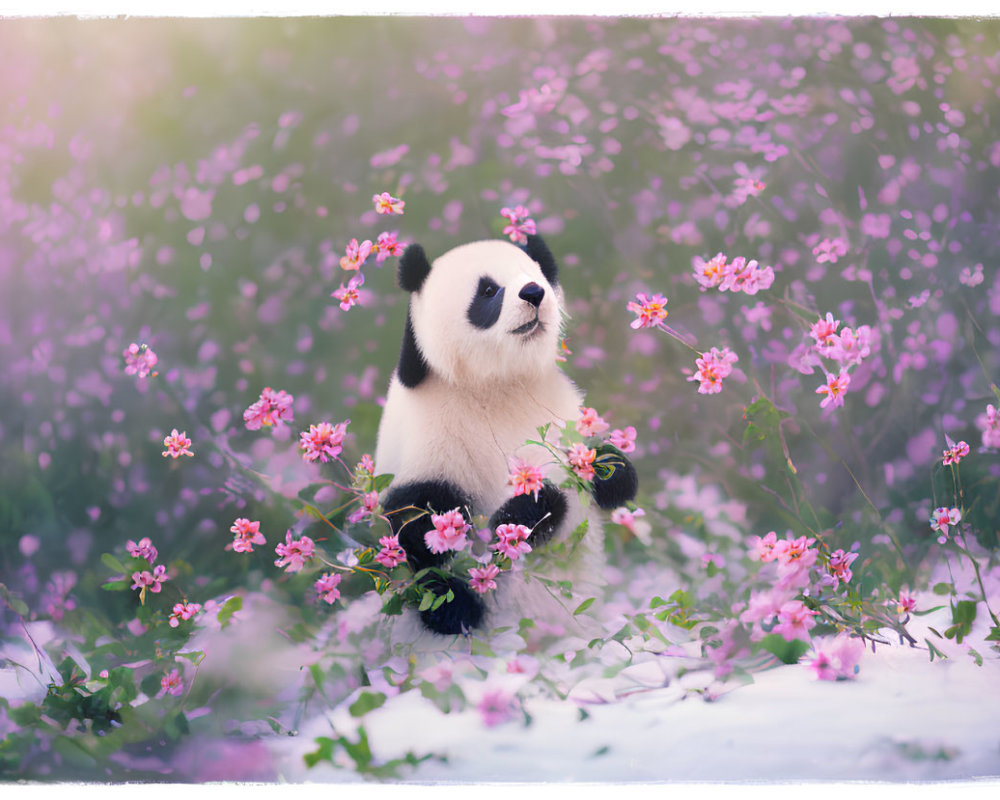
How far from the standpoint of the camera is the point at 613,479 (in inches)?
70.6

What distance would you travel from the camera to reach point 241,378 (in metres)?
1.84

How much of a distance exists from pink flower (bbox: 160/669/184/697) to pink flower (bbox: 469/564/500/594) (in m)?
0.70

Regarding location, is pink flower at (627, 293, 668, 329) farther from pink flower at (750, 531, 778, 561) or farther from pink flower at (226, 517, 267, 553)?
pink flower at (226, 517, 267, 553)

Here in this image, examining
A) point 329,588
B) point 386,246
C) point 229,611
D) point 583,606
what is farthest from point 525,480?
point 229,611

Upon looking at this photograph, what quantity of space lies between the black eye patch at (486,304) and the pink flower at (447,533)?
1.40ft

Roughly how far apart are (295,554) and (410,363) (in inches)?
20.2

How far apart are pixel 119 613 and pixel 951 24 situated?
8.01 feet

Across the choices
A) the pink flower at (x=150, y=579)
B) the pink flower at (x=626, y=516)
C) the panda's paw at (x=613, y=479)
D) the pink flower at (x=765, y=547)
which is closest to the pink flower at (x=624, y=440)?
the panda's paw at (x=613, y=479)

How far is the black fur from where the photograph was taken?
179cm

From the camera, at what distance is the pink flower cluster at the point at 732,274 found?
183 cm

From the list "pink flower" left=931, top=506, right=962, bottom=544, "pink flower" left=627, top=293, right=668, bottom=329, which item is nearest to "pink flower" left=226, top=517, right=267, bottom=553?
"pink flower" left=627, top=293, right=668, bottom=329

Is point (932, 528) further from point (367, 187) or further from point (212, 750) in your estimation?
point (212, 750)

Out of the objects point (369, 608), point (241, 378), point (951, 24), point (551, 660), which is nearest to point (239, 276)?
point (241, 378)

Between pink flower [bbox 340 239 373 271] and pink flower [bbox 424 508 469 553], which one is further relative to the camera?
pink flower [bbox 340 239 373 271]
